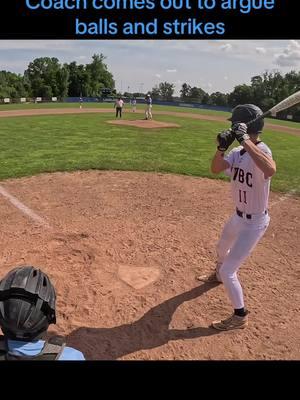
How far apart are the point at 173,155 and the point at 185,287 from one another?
30.0ft

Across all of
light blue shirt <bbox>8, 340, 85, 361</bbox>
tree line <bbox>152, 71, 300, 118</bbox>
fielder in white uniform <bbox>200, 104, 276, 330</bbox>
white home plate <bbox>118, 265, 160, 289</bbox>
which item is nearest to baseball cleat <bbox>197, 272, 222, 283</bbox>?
white home plate <bbox>118, 265, 160, 289</bbox>

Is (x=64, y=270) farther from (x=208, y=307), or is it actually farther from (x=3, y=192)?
(x=3, y=192)

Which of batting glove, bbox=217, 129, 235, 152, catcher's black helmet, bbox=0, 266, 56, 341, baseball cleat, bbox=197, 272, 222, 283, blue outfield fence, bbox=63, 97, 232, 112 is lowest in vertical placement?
baseball cleat, bbox=197, 272, 222, 283

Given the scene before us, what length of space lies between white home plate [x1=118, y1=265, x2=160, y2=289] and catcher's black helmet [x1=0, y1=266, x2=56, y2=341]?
3167 mm

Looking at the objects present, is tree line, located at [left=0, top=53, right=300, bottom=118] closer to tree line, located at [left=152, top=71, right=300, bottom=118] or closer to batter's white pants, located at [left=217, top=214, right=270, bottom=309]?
tree line, located at [left=152, top=71, right=300, bottom=118]

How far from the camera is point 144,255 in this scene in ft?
20.0

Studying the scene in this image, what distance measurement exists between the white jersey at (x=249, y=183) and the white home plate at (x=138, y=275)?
6.06 feet

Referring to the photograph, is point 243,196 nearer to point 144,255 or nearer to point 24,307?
point 144,255

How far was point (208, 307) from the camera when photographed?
4859 millimetres

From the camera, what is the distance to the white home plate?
5304mm

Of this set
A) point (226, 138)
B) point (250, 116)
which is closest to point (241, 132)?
point (226, 138)

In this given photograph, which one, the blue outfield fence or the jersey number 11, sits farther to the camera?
the blue outfield fence

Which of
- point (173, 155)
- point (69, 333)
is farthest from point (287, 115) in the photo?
point (69, 333)

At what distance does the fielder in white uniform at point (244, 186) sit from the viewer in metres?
3.84
